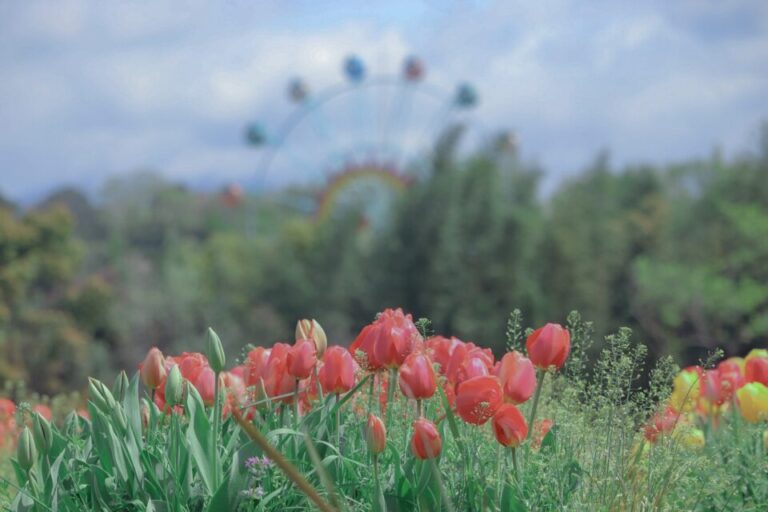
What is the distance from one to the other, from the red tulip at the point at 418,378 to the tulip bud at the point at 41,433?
2.99 feet

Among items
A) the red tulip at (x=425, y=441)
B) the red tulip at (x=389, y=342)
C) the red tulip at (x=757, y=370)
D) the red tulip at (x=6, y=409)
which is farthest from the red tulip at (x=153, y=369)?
the red tulip at (x=757, y=370)

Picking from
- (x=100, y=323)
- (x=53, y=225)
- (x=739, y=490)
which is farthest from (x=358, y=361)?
(x=100, y=323)

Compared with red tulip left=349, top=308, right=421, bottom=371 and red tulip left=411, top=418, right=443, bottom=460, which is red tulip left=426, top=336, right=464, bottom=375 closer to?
red tulip left=349, top=308, right=421, bottom=371

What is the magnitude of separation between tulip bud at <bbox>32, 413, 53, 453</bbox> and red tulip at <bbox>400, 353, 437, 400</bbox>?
2.99 ft

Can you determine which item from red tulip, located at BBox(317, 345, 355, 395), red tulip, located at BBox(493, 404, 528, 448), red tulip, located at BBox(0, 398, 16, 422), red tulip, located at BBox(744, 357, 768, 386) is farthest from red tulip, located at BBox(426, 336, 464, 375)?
red tulip, located at BBox(0, 398, 16, 422)

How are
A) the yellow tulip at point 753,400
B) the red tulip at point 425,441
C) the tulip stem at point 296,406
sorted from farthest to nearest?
the yellow tulip at point 753,400
the tulip stem at point 296,406
the red tulip at point 425,441

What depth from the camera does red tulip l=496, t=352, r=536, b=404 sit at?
2.39 m

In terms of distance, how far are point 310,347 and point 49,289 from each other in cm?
2920

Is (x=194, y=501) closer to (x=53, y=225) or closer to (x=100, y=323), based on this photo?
(x=53, y=225)

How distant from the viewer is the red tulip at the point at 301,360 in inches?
100

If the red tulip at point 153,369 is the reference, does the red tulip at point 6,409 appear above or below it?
below

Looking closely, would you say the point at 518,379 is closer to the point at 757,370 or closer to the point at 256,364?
the point at 256,364

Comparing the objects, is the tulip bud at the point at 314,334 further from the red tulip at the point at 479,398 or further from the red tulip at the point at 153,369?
the red tulip at the point at 479,398

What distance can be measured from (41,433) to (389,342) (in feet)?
2.97
